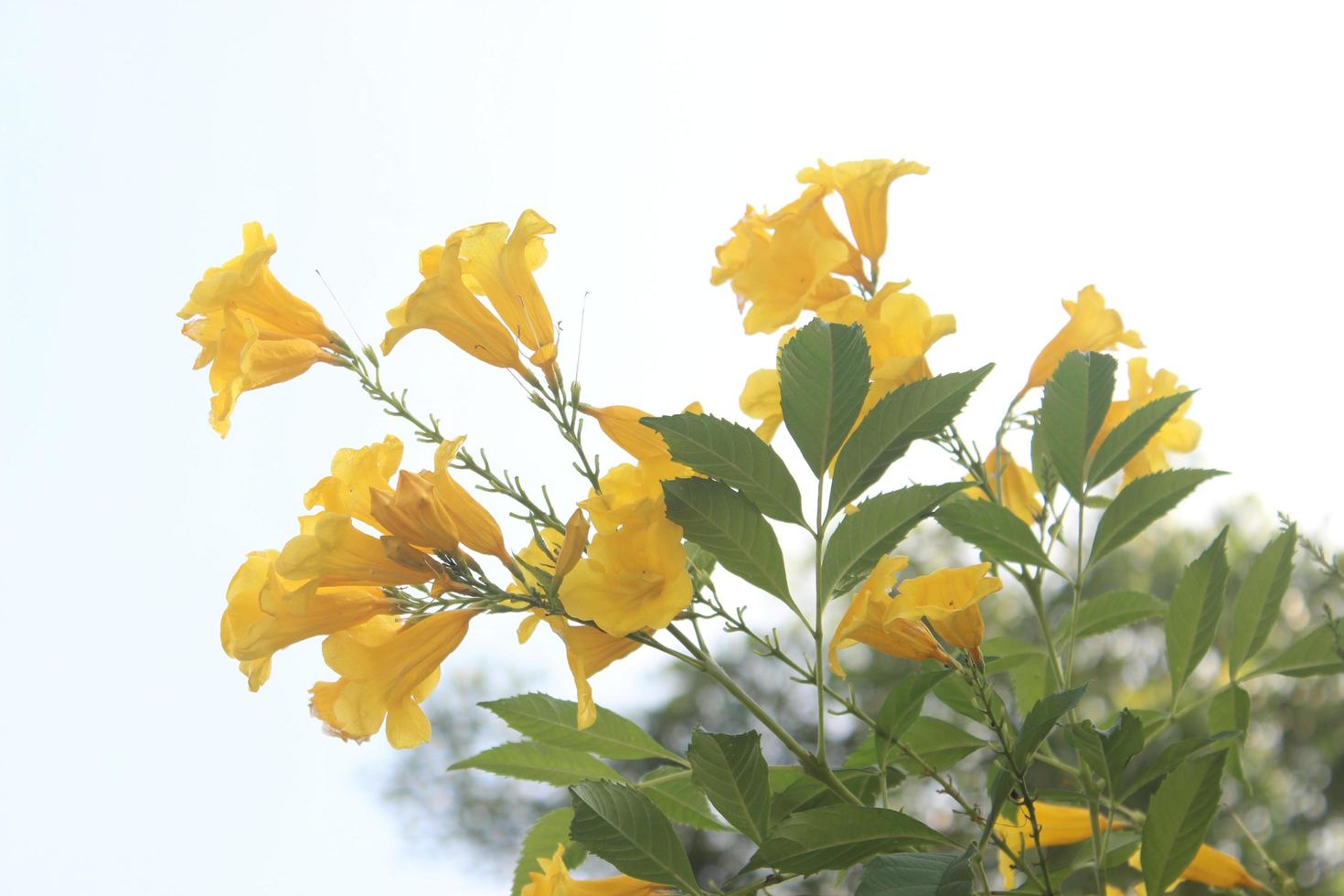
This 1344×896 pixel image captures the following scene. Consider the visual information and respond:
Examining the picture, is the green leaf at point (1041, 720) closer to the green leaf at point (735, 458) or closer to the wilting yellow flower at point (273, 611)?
the green leaf at point (735, 458)

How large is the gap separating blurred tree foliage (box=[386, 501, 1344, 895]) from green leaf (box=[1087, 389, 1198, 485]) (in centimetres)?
588

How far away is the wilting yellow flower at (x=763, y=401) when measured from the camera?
1.67 m

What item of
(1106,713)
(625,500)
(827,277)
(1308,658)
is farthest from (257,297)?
(1106,713)

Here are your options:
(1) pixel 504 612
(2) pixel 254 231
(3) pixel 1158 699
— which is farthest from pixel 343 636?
(3) pixel 1158 699

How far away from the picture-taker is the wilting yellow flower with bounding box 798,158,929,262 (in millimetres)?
1900

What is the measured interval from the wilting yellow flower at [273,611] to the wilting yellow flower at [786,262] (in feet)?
2.67

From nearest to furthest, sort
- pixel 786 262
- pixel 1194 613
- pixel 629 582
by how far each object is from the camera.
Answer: pixel 629 582, pixel 1194 613, pixel 786 262

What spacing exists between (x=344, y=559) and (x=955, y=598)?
79 cm

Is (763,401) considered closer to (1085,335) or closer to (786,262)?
(786,262)

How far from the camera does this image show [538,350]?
1510 millimetres

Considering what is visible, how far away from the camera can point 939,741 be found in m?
1.79

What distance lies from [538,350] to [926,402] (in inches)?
20.7

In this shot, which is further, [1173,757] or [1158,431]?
[1158,431]

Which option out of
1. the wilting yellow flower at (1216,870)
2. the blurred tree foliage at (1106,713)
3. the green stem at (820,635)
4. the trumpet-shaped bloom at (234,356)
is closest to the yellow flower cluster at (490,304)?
the trumpet-shaped bloom at (234,356)
